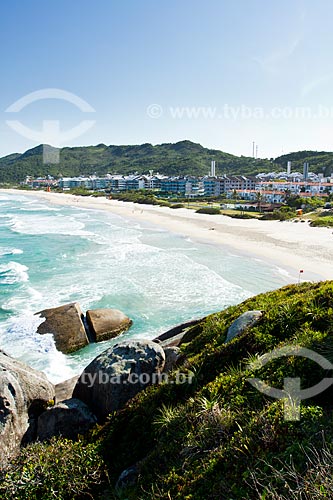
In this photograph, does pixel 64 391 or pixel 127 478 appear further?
pixel 64 391

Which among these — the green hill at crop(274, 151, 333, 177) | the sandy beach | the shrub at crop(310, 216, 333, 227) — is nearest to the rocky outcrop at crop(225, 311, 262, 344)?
the sandy beach

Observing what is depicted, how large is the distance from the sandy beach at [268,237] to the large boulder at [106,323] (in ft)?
42.2

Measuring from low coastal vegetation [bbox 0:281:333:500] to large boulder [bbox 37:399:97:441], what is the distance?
0.38 meters

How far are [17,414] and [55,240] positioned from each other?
32.3 m

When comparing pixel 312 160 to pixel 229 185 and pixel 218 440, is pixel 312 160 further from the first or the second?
pixel 218 440

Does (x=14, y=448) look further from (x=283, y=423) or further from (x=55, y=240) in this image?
(x=55, y=240)

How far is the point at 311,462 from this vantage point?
3.61 m

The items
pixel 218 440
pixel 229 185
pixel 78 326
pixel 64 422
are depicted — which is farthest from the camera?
pixel 229 185

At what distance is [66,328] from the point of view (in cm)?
1476

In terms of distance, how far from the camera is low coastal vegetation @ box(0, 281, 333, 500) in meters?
4.00
